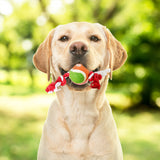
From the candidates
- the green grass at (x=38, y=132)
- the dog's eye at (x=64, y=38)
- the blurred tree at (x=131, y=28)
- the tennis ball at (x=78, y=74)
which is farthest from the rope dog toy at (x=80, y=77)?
the blurred tree at (x=131, y=28)

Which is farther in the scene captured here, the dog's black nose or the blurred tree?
the blurred tree

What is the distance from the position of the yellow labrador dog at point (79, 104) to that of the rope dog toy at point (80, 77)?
56 mm

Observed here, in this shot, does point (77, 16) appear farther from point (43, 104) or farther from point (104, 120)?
point (104, 120)

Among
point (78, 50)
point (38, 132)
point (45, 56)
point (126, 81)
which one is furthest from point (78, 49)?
point (126, 81)

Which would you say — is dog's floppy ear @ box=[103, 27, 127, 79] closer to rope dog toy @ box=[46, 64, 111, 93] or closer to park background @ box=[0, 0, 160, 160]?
rope dog toy @ box=[46, 64, 111, 93]

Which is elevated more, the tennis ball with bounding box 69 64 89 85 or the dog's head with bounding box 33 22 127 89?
the dog's head with bounding box 33 22 127 89

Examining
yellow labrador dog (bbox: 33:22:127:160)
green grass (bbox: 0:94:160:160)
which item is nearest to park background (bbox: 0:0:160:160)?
green grass (bbox: 0:94:160:160)

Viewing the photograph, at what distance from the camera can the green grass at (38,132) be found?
5.25 m

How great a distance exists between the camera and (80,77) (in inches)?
80.7

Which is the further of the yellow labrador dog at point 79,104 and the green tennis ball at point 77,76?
the yellow labrador dog at point 79,104

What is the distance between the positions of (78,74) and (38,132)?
16.6 ft

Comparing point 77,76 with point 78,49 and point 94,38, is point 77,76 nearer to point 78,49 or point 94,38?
point 78,49

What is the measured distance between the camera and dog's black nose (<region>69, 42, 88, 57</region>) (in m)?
2.03

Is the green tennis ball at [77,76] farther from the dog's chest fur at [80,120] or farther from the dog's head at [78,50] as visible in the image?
the dog's chest fur at [80,120]
